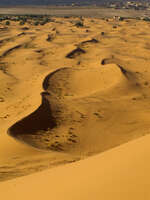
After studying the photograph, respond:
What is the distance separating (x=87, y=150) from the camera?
587 centimetres

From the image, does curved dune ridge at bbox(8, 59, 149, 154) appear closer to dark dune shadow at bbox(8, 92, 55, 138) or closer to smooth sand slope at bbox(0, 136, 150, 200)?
dark dune shadow at bbox(8, 92, 55, 138)

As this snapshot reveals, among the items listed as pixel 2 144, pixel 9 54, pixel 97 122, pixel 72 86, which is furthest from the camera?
pixel 9 54

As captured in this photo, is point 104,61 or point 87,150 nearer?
point 87,150

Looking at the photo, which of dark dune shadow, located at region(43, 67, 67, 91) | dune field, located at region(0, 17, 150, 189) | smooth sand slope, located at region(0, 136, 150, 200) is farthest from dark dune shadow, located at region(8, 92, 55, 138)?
smooth sand slope, located at region(0, 136, 150, 200)

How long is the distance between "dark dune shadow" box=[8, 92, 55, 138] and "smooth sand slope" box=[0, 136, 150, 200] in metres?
2.54

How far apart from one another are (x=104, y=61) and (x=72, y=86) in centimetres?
427

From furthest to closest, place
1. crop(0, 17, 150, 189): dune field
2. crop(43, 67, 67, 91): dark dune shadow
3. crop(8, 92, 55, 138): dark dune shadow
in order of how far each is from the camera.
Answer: crop(43, 67, 67, 91): dark dune shadow, crop(8, 92, 55, 138): dark dune shadow, crop(0, 17, 150, 189): dune field

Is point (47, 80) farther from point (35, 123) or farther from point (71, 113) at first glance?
point (35, 123)

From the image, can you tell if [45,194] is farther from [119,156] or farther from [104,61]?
[104,61]

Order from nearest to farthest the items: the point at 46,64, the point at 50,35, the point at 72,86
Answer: the point at 72,86 < the point at 46,64 < the point at 50,35

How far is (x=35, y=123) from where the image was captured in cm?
686

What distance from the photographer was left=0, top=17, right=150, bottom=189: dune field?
5328 millimetres

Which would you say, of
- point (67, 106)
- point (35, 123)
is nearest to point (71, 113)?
point (67, 106)

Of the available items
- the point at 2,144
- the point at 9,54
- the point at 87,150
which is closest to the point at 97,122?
the point at 87,150
